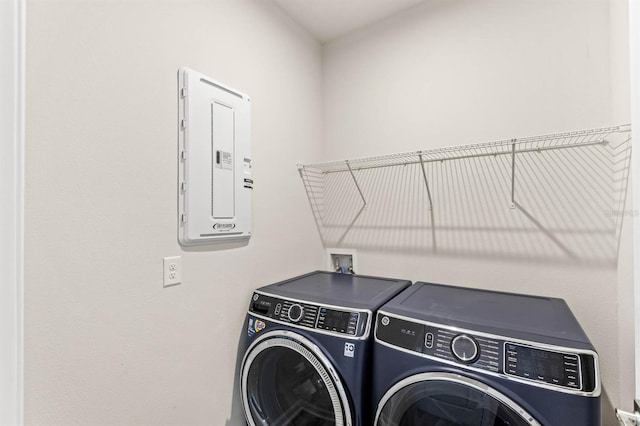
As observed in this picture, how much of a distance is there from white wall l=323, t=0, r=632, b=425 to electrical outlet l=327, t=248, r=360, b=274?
0.07m

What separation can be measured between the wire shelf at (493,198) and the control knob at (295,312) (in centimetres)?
86

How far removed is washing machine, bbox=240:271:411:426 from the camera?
1221 millimetres

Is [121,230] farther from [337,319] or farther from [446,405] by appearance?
[446,405]

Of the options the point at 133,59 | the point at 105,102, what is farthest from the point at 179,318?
the point at 133,59

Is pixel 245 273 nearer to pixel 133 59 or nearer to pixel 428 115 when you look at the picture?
Result: pixel 133 59

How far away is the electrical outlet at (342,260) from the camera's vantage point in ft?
7.14

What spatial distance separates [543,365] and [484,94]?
56.6 inches

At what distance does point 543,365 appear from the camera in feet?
3.05

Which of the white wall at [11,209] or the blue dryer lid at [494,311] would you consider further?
the blue dryer lid at [494,311]

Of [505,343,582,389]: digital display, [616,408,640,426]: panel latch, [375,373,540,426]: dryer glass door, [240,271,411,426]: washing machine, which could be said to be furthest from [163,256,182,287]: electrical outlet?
[616,408,640,426]: panel latch

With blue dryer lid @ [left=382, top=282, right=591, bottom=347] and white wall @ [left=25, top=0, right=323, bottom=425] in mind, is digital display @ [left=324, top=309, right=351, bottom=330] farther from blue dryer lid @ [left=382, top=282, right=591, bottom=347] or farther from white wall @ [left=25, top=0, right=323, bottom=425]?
white wall @ [left=25, top=0, right=323, bottom=425]

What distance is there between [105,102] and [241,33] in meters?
0.92

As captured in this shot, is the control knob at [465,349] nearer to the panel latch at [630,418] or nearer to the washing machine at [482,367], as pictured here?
the washing machine at [482,367]

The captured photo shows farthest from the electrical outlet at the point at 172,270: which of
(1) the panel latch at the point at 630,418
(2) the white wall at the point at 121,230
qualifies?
(1) the panel latch at the point at 630,418
